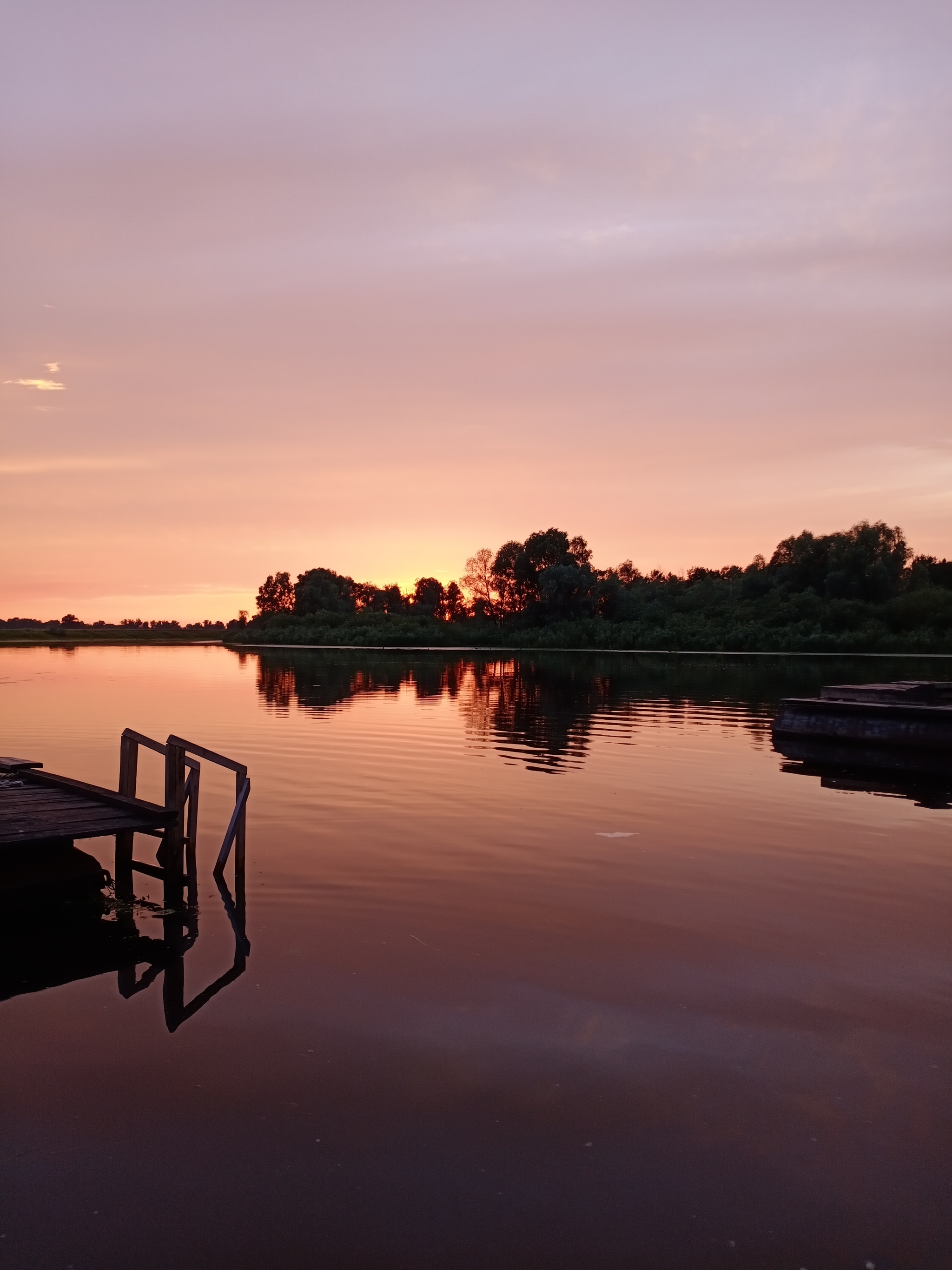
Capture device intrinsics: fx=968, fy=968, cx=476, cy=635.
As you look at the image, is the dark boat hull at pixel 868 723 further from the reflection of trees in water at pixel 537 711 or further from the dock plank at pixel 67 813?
the dock plank at pixel 67 813

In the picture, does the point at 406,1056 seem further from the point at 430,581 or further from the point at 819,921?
the point at 430,581

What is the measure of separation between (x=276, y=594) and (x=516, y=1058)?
18790 centimetres

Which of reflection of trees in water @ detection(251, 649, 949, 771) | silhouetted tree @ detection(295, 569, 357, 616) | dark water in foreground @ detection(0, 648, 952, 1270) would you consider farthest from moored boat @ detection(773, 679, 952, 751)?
silhouetted tree @ detection(295, 569, 357, 616)

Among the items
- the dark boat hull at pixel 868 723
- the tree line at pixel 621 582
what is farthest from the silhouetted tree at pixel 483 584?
the dark boat hull at pixel 868 723

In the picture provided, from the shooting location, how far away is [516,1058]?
824cm

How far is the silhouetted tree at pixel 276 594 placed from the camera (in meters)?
189

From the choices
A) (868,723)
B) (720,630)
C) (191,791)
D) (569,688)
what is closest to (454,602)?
(720,630)

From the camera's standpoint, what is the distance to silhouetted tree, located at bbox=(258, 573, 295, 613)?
189 meters

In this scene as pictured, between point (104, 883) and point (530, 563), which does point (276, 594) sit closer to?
point (530, 563)

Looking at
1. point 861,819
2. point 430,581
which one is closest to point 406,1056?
point 861,819

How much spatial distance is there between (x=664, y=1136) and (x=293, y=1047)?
3.30 metres

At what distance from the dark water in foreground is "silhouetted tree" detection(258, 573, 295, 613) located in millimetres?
173246

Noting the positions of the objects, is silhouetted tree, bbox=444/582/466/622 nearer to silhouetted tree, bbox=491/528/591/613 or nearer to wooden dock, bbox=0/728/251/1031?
silhouetted tree, bbox=491/528/591/613

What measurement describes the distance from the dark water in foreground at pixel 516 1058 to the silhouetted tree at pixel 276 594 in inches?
6821
